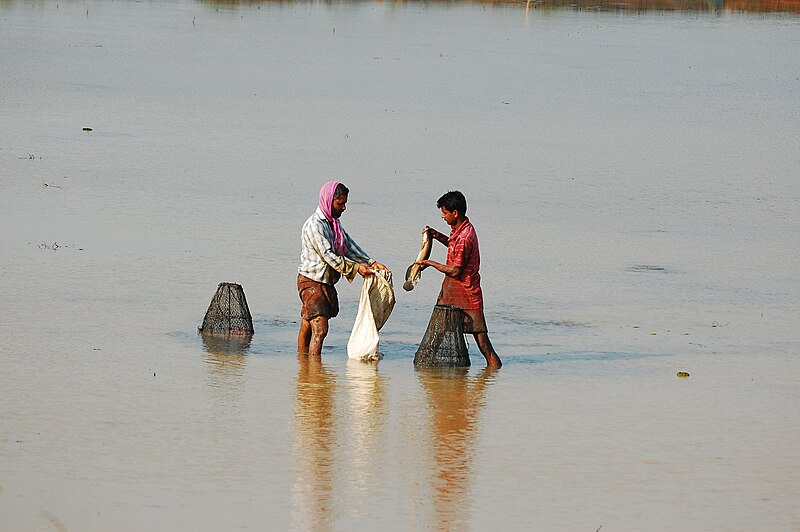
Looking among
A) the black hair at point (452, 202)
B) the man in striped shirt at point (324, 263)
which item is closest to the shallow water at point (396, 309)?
the man in striped shirt at point (324, 263)

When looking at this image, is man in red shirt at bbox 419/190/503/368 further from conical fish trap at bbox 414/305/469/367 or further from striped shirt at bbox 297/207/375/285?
striped shirt at bbox 297/207/375/285

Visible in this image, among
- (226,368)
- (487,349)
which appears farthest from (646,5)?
(226,368)

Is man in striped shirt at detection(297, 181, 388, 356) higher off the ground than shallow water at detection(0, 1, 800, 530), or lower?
higher

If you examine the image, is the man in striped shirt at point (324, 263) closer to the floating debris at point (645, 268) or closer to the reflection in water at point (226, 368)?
the reflection in water at point (226, 368)

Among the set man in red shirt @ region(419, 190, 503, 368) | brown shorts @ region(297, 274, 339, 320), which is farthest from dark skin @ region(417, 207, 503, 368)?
brown shorts @ region(297, 274, 339, 320)

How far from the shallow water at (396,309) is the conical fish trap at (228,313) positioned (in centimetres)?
14

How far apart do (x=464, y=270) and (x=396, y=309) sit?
65.0 inches

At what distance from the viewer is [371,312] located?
8461 mm

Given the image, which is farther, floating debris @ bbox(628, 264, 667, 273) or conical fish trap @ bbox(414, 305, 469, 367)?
floating debris @ bbox(628, 264, 667, 273)

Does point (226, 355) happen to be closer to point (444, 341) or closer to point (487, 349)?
point (444, 341)

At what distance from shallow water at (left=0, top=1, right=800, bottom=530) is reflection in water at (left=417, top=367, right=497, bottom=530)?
0.07 ft

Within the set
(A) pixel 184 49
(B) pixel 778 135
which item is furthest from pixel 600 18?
(B) pixel 778 135

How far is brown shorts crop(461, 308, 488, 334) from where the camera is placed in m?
8.36

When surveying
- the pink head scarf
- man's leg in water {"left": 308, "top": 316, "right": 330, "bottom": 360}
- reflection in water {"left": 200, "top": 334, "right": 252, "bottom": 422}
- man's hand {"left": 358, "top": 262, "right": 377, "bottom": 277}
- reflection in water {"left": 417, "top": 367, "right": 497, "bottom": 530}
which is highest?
the pink head scarf
